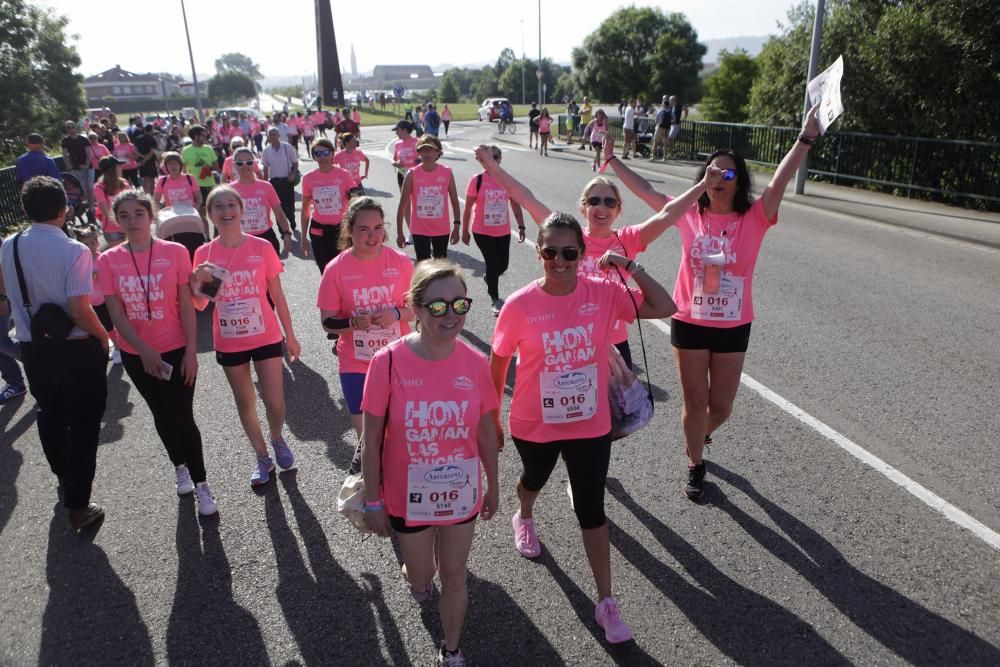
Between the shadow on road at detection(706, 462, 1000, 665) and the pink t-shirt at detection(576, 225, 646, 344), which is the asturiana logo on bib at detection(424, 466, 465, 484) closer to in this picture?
the pink t-shirt at detection(576, 225, 646, 344)

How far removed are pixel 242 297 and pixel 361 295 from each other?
2.79ft

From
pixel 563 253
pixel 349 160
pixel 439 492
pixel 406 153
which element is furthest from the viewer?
pixel 406 153

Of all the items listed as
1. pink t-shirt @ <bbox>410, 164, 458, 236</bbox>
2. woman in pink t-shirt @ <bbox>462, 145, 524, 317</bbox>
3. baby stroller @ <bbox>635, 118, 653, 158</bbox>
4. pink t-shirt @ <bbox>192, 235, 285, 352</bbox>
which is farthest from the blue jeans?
baby stroller @ <bbox>635, 118, 653, 158</bbox>

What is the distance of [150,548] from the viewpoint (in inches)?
163

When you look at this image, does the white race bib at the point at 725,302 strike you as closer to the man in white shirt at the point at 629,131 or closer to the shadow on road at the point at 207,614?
the shadow on road at the point at 207,614

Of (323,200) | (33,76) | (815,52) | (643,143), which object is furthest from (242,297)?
(33,76)

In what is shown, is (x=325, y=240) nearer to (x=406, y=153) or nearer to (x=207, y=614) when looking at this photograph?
(x=406, y=153)

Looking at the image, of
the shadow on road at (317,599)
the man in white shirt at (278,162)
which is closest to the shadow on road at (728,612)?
the shadow on road at (317,599)

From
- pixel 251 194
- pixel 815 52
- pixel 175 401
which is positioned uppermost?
pixel 815 52

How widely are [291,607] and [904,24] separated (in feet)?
56.4

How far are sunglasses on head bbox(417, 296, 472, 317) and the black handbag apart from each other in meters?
2.46

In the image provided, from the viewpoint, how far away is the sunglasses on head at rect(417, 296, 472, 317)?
2.74m

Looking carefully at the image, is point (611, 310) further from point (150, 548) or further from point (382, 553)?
point (150, 548)

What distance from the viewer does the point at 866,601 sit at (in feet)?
11.4
